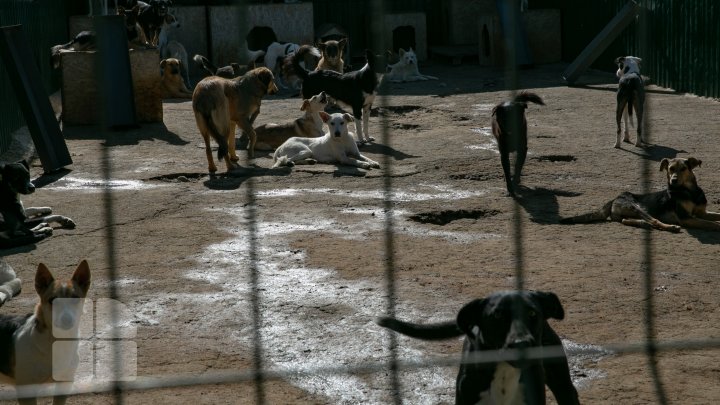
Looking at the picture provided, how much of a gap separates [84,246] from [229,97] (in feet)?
14.0

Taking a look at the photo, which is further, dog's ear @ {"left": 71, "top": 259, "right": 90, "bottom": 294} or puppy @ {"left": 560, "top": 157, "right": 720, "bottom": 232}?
puppy @ {"left": 560, "top": 157, "right": 720, "bottom": 232}

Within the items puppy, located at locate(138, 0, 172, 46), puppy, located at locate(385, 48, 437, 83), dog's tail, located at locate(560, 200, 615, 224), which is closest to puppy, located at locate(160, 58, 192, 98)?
puppy, located at locate(138, 0, 172, 46)

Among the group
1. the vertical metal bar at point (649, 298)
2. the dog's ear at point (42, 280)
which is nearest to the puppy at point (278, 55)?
the vertical metal bar at point (649, 298)

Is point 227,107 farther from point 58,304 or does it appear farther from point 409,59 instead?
point 409,59

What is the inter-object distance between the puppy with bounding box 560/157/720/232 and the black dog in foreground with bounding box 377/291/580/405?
4.33 metres

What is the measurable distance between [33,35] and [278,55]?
5.80m

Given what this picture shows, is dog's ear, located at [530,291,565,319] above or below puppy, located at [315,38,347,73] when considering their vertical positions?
below

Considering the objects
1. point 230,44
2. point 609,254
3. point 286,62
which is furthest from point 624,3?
point 609,254

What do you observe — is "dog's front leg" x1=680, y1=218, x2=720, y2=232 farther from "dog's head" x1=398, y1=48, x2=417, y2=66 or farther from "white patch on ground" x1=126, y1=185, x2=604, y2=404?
"dog's head" x1=398, y1=48, x2=417, y2=66

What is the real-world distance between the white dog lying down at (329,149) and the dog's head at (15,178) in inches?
136

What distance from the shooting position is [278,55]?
1942cm

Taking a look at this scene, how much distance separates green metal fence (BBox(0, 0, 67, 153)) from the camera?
11891mm

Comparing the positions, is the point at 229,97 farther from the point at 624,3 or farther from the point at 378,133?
the point at 624,3

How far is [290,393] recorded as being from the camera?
4.84 metres
